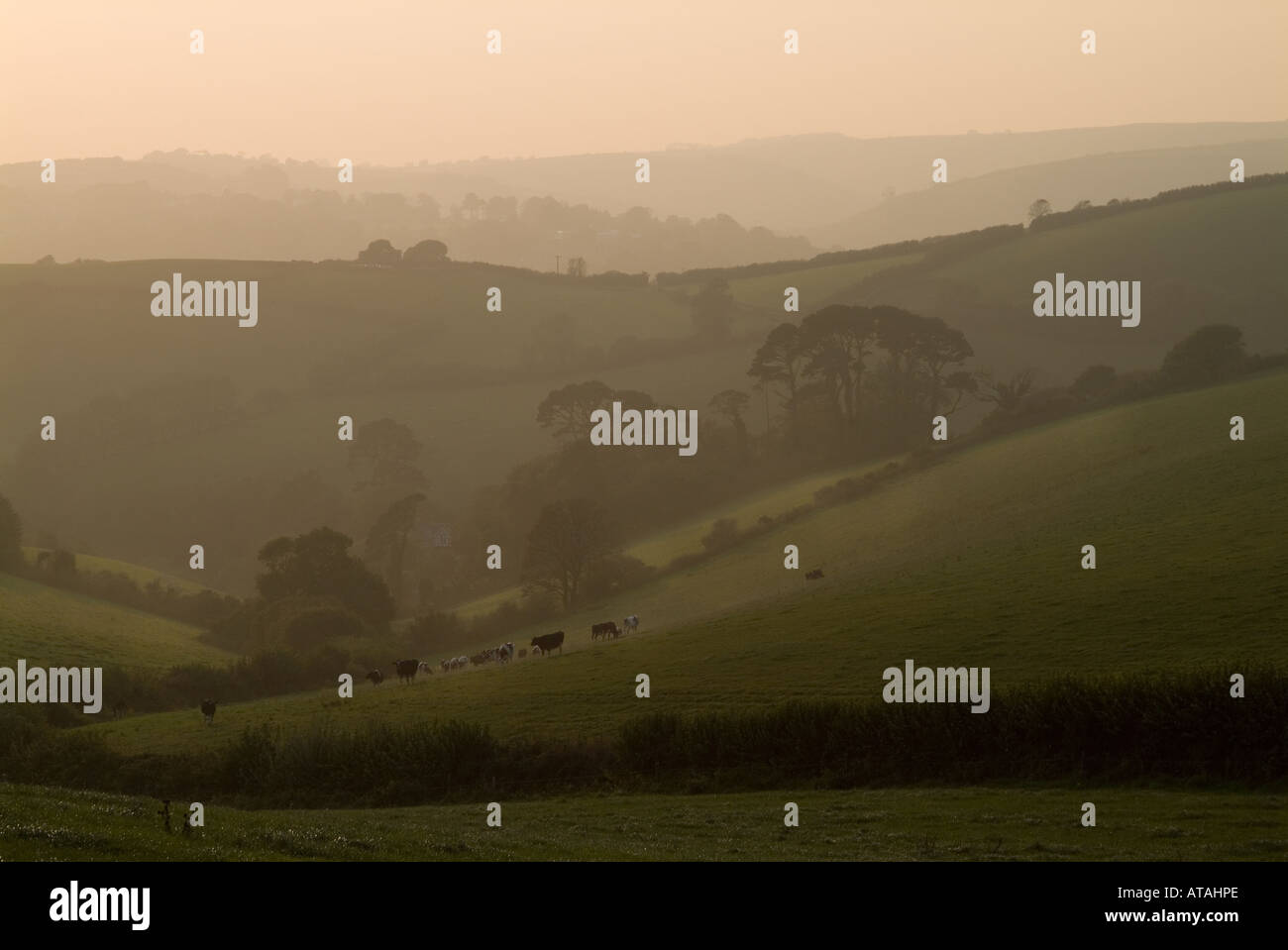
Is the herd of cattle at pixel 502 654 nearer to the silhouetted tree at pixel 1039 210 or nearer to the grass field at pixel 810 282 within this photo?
the grass field at pixel 810 282

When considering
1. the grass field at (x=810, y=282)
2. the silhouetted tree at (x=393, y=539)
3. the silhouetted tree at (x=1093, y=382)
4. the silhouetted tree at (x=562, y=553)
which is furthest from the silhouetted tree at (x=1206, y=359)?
the silhouetted tree at (x=393, y=539)

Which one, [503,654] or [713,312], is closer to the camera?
[503,654]

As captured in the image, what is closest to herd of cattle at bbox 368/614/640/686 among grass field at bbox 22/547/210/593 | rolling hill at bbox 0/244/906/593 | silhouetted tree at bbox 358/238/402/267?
grass field at bbox 22/547/210/593

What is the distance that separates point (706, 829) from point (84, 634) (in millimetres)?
53651

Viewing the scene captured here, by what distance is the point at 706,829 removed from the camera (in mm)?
28453

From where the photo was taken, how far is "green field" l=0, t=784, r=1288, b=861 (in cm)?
1906

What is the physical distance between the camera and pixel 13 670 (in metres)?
57.4

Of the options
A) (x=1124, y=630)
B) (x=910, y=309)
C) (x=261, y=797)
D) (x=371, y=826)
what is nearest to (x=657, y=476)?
(x=910, y=309)

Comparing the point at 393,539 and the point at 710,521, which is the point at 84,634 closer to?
the point at 393,539

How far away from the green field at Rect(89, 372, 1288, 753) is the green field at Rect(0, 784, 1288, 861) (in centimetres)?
1056

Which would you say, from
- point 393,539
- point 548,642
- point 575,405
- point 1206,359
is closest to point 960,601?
point 548,642

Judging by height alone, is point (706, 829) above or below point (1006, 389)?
below

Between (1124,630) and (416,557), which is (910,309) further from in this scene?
(1124,630)

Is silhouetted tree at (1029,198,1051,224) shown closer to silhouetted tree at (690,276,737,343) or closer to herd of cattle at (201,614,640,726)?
silhouetted tree at (690,276,737,343)
